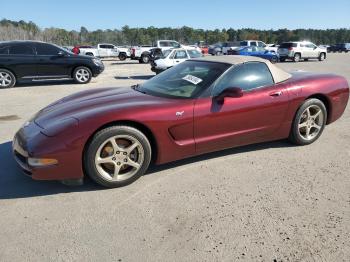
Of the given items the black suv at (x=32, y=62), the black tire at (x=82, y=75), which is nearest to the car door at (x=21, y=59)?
the black suv at (x=32, y=62)

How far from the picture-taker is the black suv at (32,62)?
453 inches

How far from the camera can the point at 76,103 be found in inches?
170

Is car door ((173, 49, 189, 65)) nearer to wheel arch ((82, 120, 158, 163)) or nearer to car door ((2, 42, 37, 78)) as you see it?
car door ((2, 42, 37, 78))

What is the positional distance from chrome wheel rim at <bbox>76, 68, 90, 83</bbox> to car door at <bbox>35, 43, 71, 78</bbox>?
17.6 inches

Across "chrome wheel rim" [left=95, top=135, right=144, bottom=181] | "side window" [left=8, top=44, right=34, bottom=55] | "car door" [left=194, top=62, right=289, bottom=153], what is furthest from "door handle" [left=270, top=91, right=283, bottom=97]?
"side window" [left=8, top=44, right=34, bottom=55]

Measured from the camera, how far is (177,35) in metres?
101

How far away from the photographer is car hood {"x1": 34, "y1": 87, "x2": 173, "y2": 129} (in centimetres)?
381

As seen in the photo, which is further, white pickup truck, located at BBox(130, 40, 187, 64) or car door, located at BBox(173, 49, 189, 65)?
white pickup truck, located at BBox(130, 40, 187, 64)

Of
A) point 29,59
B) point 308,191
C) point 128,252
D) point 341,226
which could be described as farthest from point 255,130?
point 29,59

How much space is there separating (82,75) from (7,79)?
2.48 m

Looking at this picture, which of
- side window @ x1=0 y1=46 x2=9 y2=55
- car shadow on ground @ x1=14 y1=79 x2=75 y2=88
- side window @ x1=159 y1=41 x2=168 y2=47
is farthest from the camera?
side window @ x1=159 y1=41 x2=168 y2=47

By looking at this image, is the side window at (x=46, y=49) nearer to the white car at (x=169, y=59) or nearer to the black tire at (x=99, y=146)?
the white car at (x=169, y=59)

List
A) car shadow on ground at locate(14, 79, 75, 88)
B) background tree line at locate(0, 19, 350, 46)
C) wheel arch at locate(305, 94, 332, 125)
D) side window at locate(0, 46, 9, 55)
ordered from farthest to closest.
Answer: background tree line at locate(0, 19, 350, 46)
car shadow on ground at locate(14, 79, 75, 88)
side window at locate(0, 46, 9, 55)
wheel arch at locate(305, 94, 332, 125)

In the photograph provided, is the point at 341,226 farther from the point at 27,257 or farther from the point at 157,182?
the point at 27,257
